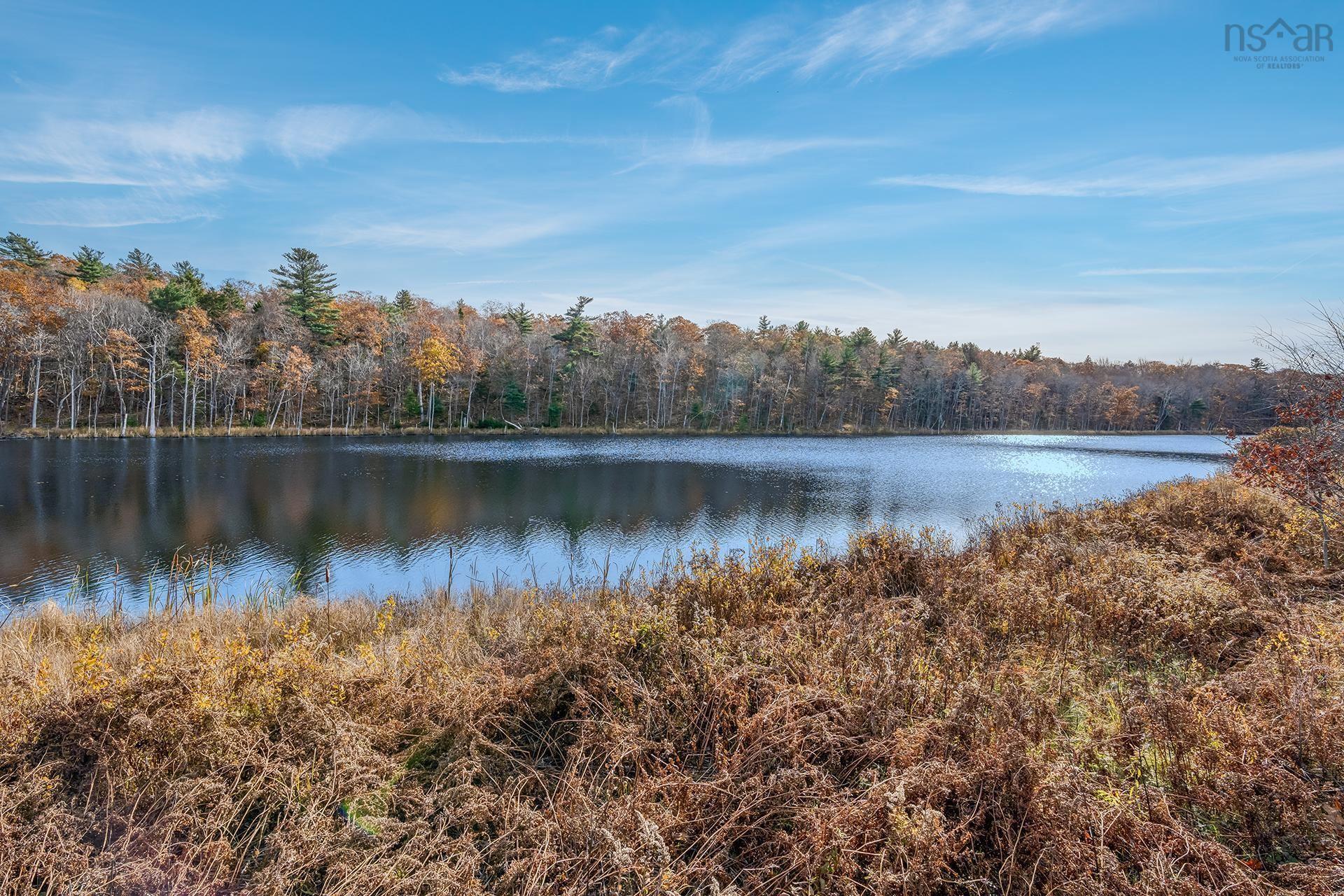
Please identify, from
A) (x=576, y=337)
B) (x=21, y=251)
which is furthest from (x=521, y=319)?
(x=21, y=251)

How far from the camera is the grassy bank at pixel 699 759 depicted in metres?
3.15

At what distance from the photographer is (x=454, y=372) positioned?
57.7m

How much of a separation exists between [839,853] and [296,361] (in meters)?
56.1

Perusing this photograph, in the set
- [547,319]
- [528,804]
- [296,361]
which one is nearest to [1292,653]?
[528,804]

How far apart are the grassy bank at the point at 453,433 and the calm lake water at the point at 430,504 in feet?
12.5

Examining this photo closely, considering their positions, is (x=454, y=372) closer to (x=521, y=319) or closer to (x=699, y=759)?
(x=521, y=319)

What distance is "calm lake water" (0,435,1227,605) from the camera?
1362 centimetres

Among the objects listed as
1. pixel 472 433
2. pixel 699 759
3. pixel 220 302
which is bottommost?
pixel 699 759

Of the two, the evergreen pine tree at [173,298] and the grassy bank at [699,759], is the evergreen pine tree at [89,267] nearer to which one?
the evergreen pine tree at [173,298]

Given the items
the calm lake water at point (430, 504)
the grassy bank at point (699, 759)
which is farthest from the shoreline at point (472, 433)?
the grassy bank at point (699, 759)

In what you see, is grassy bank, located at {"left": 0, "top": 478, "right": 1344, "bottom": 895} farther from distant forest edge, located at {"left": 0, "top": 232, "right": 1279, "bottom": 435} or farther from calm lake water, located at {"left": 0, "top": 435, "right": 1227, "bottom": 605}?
distant forest edge, located at {"left": 0, "top": 232, "right": 1279, "bottom": 435}

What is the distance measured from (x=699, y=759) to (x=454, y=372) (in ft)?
191

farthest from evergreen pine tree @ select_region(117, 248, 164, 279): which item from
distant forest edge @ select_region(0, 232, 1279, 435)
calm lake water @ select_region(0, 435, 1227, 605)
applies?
calm lake water @ select_region(0, 435, 1227, 605)

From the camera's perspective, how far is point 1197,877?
295 cm
